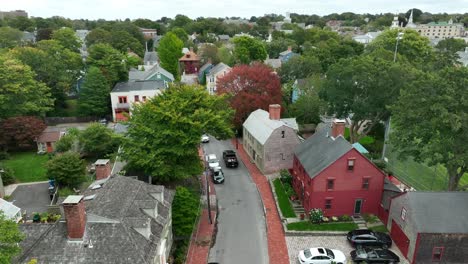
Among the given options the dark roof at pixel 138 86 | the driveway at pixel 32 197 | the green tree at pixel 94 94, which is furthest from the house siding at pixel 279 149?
the green tree at pixel 94 94

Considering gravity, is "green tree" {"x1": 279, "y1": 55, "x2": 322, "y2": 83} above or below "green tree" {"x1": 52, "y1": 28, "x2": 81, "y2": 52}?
below

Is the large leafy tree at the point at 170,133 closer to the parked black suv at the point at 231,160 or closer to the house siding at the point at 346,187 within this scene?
the parked black suv at the point at 231,160

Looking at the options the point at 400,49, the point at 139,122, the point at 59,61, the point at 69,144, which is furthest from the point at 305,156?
the point at 400,49

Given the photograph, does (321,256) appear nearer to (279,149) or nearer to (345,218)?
(345,218)

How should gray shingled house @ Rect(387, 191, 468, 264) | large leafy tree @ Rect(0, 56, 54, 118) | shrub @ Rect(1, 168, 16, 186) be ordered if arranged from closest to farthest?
gray shingled house @ Rect(387, 191, 468, 264), shrub @ Rect(1, 168, 16, 186), large leafy tree @ Rect(0, 56, 54, 118)

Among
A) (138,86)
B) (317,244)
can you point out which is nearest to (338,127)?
(317,244)

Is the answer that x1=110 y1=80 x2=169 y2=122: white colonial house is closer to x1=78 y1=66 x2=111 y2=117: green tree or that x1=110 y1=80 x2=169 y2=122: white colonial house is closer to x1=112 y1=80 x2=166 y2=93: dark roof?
x1=112 y1=80 x2=166 y2=93: dark roof

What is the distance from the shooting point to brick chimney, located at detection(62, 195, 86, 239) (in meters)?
18.7

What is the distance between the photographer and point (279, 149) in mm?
41188

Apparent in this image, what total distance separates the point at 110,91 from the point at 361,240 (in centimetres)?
4910

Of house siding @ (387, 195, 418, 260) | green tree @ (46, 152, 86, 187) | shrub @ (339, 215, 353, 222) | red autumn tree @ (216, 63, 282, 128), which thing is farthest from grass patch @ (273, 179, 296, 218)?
green tree @ (46, 152, 86, 187)

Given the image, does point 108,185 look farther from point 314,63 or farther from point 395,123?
point 314,63

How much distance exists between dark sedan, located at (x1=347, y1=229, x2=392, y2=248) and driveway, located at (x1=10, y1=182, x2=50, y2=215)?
92.3 feet

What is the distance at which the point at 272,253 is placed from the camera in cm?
2759
